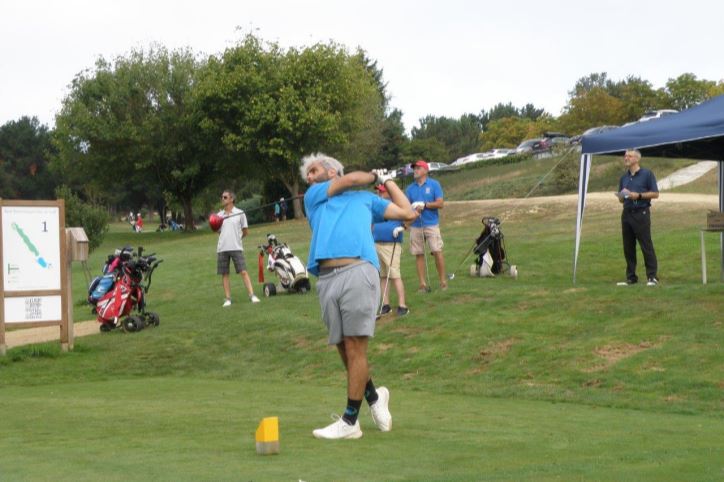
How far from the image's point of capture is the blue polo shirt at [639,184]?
16.3m

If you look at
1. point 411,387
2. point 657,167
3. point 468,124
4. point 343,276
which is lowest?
point 411,387

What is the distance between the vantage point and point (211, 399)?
10.8m

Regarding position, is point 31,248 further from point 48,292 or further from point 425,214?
point 425,214

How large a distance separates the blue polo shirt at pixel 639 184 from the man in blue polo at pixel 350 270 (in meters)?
9.33

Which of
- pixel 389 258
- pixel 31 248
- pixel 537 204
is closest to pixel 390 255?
pixel 389 258

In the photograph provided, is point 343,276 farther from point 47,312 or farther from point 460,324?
point 47,312

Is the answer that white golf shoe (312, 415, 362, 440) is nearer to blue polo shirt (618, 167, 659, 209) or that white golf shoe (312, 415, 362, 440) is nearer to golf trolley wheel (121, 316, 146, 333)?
blue polo shirt (618, 167, 659, 209)

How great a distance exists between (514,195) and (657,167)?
701 cm

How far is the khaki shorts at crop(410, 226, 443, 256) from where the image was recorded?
16.7 m

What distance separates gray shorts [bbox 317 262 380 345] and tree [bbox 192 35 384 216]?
4860 centimetres

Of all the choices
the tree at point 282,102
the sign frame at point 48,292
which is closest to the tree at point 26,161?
the tree at point 282,102

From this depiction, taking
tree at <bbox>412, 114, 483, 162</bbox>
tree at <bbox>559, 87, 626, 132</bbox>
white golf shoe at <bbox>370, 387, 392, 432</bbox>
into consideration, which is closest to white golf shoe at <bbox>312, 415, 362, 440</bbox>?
white golf shoe at <bbox>370, 387, 392, 432</bbox>

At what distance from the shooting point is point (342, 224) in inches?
303

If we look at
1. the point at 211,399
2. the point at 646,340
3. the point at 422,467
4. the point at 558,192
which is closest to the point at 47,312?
the point at 211,399
